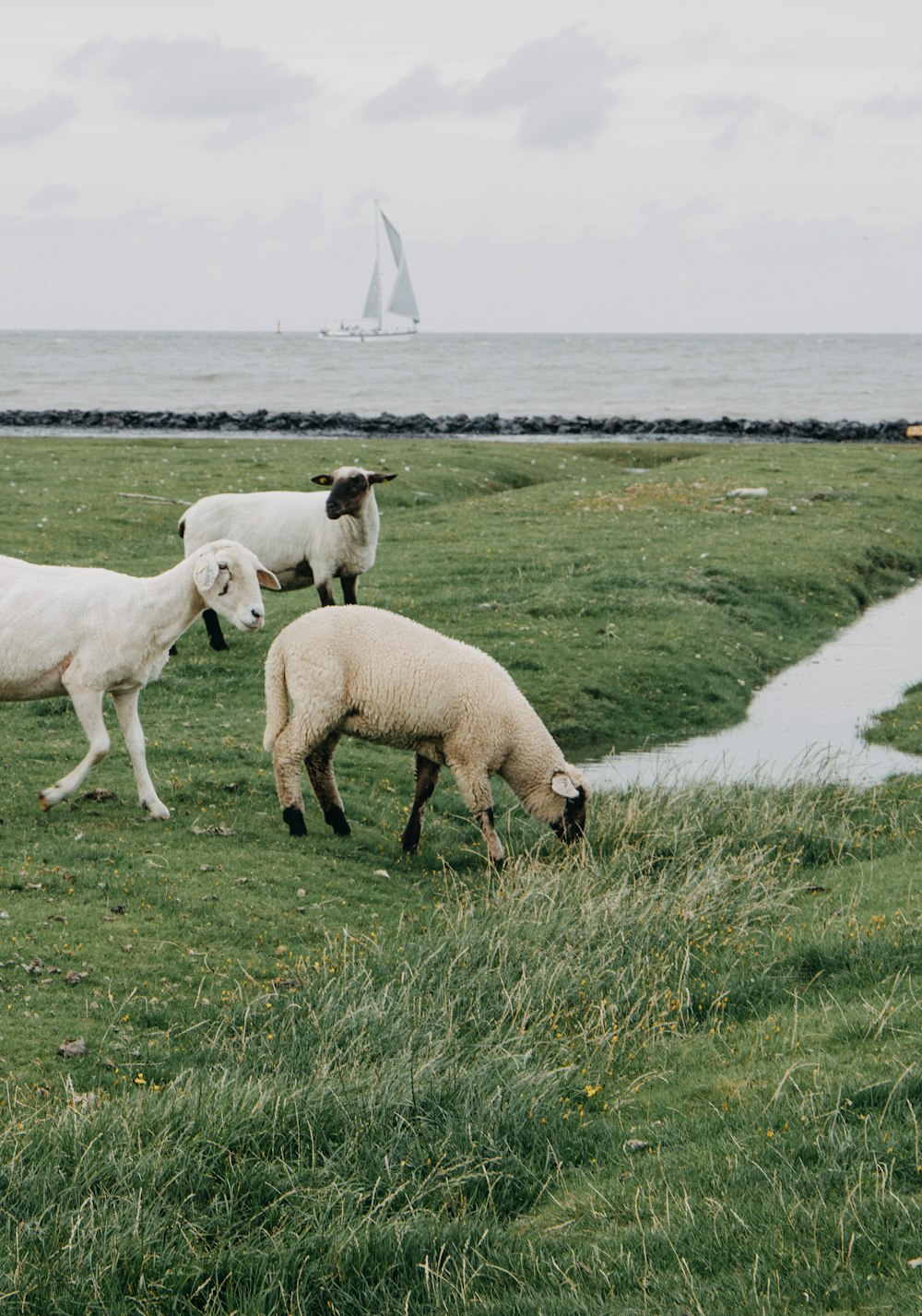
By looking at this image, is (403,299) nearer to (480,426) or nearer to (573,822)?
(480,426)

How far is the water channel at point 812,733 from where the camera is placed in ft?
43.3

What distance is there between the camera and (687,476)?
115 ft

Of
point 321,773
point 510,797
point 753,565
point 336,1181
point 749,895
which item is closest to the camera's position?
point 336,1181

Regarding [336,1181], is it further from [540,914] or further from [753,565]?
[753,565]

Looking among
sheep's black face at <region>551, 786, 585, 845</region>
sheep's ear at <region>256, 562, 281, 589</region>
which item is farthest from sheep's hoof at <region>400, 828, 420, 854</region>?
sheep's ear at <region>256, 562, 281, 589</region>

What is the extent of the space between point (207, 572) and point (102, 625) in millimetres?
947

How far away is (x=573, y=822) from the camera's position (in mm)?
10875

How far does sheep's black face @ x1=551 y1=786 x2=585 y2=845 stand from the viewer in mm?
10836

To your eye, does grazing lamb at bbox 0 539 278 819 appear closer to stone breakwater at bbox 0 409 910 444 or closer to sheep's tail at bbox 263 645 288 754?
sheep's tail at bbox 263 645 288 754

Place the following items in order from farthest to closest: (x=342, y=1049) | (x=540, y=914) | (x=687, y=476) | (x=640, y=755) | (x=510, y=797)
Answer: (x=687, y=476), (x=640, y=755), (x=510, y=797), (x=540, y=914), (x=342, y=1049)

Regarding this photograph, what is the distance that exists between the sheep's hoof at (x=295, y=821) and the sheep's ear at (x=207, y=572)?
192 cm

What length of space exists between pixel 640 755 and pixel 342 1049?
817cm

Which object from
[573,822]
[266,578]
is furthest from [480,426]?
[573,822]

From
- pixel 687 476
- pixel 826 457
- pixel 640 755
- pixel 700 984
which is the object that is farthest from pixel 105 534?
pixel 826 457
